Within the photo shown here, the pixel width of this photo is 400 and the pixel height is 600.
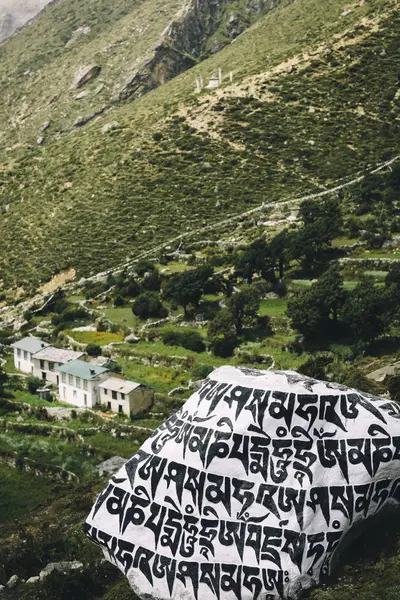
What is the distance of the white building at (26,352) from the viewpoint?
172 ft

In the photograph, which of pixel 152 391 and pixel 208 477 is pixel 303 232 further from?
pixel 208 477

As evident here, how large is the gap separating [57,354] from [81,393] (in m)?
7.26

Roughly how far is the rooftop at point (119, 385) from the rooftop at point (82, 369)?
4.10 feet

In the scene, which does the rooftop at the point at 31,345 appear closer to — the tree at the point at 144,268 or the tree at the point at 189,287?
the tree at the point at 189,287

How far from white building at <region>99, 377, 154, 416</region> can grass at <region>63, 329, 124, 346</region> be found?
10960mm

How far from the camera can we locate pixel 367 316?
1574 inches

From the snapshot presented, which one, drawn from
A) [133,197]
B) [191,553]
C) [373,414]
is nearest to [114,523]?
[191,553]

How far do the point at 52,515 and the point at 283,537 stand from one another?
1532 centimetres

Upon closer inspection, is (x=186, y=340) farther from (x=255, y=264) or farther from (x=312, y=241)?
(x=312, y=241)

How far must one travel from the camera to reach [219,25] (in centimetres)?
19062

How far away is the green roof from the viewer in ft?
145

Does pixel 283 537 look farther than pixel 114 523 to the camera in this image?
No

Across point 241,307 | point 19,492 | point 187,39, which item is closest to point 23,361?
point 241,307

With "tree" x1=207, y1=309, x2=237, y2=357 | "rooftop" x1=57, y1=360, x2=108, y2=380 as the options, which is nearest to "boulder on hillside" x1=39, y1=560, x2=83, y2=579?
"rooftop" x1=57, y1=360, x2=108, y2=380
